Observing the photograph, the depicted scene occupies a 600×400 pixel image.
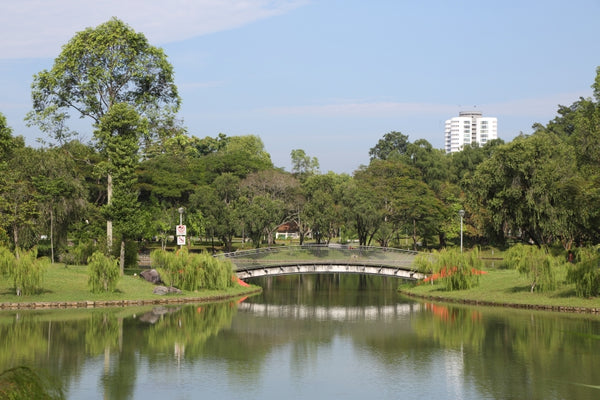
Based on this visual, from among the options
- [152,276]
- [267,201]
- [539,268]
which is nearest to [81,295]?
[152,276]

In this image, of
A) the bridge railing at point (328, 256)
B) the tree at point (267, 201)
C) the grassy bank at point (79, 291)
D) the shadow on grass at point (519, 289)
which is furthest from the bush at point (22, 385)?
the tree at point (267, 201)

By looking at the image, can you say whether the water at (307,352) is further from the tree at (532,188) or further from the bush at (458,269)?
the tree at (532,188)

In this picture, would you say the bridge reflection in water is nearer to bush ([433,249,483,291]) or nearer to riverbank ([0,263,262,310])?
riverbank ([0,263,262,310])

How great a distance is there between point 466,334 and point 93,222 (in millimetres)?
43364

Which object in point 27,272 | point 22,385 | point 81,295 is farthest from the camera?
point 81,295

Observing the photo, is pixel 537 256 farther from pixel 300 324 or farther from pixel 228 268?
pixel 228 268

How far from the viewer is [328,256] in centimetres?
7031

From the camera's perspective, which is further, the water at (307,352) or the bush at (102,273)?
the bush at (102,273)

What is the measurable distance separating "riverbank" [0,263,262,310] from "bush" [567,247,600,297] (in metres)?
27.0

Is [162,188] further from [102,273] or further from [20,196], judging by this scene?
[102,273]

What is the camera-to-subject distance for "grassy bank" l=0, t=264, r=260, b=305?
5016 centimetres

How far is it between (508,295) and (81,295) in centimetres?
3175

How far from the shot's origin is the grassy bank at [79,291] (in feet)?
165

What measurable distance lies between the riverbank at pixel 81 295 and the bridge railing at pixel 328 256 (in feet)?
26.3
